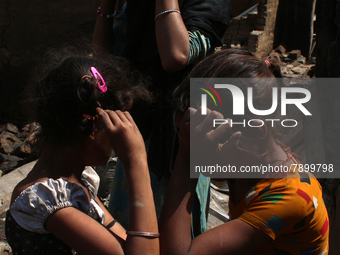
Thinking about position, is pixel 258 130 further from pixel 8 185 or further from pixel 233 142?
pixel 8 185

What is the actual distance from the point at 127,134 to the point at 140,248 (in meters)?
0.40

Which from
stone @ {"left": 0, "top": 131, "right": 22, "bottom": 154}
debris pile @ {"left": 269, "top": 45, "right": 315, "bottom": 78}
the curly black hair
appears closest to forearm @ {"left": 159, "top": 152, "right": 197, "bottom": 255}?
the curly black hair

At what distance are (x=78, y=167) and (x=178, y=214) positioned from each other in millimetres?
477

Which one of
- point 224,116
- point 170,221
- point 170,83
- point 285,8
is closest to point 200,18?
point 170,83

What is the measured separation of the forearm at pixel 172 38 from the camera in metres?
1.44

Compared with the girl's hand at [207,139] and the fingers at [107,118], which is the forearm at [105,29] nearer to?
the fingers at [107,118]

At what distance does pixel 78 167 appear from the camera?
143 centimetres

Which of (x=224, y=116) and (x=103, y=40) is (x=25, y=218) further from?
(x=103, y=40)

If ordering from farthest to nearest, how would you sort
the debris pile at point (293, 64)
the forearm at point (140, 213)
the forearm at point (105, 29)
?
the debris pile at point (293, 64)
the forearm at point (105, 29)
the forearm at point (140, 213)

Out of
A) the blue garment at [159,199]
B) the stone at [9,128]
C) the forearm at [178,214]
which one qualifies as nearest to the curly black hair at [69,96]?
the forearm at [178,214]

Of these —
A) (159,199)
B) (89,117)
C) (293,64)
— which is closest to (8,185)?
(159,199)

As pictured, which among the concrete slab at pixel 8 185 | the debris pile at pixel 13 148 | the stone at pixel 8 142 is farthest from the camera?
the stone at pixel 8 142

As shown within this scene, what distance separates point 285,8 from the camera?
29.7 ft

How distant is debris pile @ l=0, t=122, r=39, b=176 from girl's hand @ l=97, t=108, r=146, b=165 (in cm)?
256
